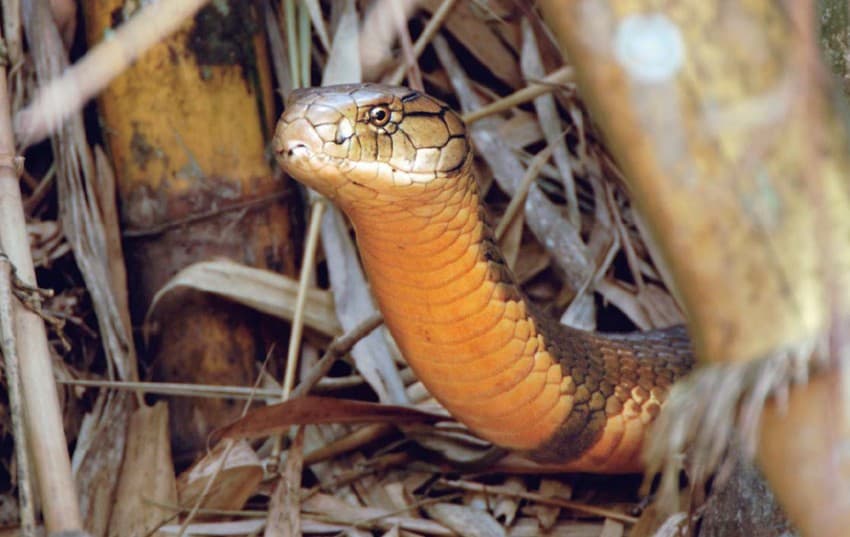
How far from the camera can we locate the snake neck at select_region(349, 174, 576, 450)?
2232mm

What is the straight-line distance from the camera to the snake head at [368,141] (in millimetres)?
2002

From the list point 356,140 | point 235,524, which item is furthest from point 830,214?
point 235,524

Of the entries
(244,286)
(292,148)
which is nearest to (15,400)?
(292,148)

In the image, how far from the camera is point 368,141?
210 centimetres

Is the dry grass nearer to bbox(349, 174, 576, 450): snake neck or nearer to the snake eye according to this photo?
bbox(349, 174, 576, 450): snake neck

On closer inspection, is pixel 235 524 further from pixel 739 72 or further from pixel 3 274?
pixel 739 72

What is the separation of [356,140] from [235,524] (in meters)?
0.91

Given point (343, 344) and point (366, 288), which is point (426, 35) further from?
point (343, 344)

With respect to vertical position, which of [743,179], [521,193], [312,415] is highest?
[743,179]

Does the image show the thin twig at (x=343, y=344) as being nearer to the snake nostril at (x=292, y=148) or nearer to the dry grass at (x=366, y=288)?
the dry grass at (x=366, y=288)

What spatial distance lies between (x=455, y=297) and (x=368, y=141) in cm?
37

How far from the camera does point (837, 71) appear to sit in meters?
2.23

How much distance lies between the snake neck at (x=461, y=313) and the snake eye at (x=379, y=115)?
0.14 metres

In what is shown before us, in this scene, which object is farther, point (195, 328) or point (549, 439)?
point (195, 328)
